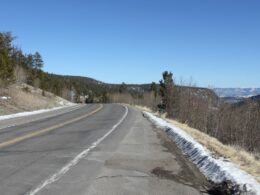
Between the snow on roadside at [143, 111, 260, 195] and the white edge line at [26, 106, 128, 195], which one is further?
the snow on roadside at [143, 111, 260, 195]

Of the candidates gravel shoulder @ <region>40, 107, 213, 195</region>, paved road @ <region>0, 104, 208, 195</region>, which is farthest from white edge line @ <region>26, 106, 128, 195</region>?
gravel shoulder @ <region>40, 107, 213, 195</region>

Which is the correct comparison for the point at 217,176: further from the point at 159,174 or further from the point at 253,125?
the point at 253,125

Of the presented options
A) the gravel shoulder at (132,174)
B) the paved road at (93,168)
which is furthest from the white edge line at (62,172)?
the gravel shoulder at (132,174)

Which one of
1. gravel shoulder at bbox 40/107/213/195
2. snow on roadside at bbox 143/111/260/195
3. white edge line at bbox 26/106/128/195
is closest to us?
white edge line at bbox 26/106/128/195

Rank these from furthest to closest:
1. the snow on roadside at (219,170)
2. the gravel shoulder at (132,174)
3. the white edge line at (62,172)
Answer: the snow on roadside at (219,170), the gravel shoulder at (132,174), the white edge line at (62,172)

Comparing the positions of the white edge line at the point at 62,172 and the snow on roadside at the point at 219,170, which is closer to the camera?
the white edge line at the point at 62,172

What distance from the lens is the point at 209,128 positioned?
52906 mm

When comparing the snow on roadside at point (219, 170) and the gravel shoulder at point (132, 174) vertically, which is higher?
the snow on roadside at point (219, 170)

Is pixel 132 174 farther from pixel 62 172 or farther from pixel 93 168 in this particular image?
pixel 62 172

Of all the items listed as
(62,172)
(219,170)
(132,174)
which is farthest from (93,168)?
(219,170)

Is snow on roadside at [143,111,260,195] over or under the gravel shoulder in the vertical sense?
over

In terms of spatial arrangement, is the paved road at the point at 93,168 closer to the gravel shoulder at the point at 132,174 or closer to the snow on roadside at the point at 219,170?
the gravel shoulder at the point at 132,174

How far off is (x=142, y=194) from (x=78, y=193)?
3.45 ft

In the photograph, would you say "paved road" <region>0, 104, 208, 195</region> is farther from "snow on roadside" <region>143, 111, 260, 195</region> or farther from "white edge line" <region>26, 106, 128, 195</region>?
"snow on roadside" <region>143, 111, 260, 195</region>
